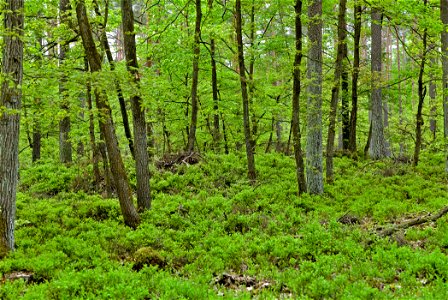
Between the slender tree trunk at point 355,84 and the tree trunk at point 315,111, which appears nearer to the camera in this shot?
the tree trunk at point 315,111

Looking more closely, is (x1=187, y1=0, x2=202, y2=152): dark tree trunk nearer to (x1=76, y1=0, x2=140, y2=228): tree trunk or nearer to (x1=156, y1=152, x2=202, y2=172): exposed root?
(x1=156, y1=152, x2=202, y2=172): exposed root

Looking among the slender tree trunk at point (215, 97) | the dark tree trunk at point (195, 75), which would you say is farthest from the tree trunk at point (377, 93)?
the dark tree trunk at point (195, 75)

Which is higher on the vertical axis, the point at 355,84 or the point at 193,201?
the point at 355,84

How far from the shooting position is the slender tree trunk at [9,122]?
23.7 feet

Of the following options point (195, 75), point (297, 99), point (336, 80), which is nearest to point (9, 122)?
point (297, 99)

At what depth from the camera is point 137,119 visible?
33.7 ft

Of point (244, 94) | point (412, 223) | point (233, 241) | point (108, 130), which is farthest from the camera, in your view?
point (244, 94)

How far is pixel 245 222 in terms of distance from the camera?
9539 millimetres

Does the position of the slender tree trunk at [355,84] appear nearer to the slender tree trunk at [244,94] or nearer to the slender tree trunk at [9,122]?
the slender tree trunk at [244,94]

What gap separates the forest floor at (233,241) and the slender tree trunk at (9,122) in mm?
648

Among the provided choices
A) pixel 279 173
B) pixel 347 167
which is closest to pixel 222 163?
pixel 279 173

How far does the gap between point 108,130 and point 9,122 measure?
2.25 metres

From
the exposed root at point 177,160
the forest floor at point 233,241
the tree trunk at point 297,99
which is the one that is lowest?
the forest floor at point 233,241

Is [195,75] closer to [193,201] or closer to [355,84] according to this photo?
[193,201]
